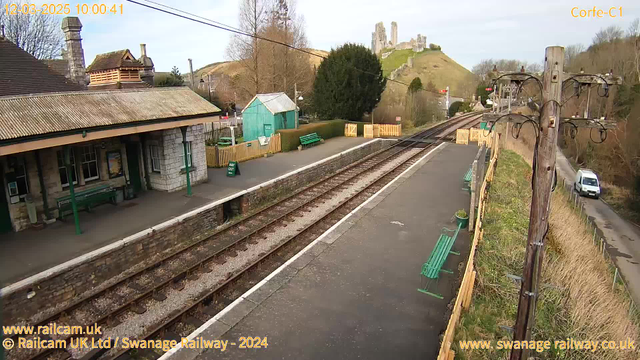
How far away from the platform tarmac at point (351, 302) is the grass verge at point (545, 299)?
0.60m

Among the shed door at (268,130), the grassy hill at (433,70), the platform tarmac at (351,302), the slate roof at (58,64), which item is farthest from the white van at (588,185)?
the grassy hill at (433,70)

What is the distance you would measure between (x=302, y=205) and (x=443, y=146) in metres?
15.9

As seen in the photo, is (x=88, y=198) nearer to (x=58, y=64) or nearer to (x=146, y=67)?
(x=146, y=67)

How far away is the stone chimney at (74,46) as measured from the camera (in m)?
16.6

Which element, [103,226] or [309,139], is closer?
[103,226]

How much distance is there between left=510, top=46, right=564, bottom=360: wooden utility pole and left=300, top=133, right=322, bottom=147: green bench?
2074 cm

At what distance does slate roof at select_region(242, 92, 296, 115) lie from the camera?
2503 cm

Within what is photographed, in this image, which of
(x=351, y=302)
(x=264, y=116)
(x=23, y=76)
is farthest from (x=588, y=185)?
(x=23, y=76)

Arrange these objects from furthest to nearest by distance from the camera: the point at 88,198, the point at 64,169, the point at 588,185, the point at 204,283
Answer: the point at 588,185
the point at 64,169
the point at 88,198
the point at 204,283

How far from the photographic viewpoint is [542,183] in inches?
181

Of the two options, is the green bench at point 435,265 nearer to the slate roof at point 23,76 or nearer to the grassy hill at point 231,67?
the slate roof at point 23,76

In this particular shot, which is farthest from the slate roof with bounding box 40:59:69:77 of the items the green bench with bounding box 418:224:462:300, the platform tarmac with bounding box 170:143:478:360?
the green bench with bounding box 418:224:462:300

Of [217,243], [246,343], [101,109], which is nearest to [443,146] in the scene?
[217,243]

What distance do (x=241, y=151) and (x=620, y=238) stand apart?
68.9 feet
